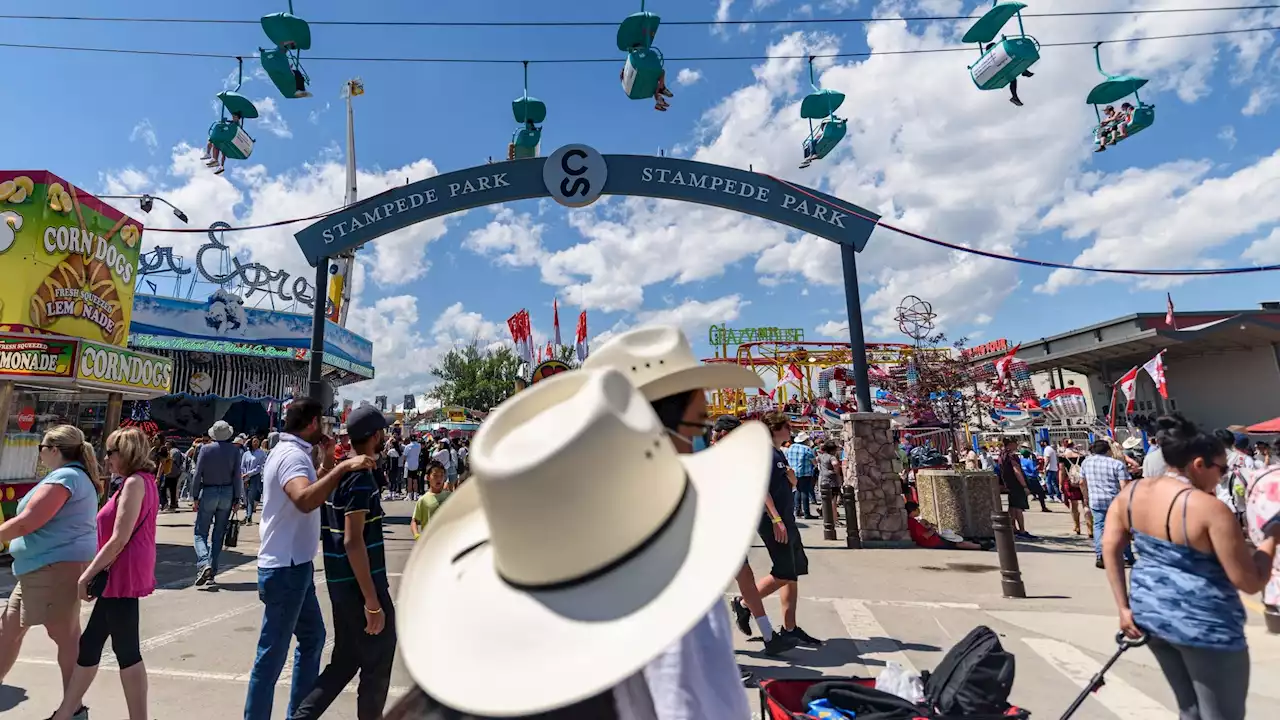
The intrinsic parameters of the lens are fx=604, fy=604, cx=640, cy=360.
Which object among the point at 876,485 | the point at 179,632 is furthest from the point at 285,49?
the point at 876,485

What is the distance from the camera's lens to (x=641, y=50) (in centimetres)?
878

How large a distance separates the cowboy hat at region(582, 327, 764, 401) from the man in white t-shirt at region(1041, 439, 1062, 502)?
15.8 m

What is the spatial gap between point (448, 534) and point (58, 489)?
3.56 metres

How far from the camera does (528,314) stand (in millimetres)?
12383

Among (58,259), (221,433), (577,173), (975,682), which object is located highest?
(577,173)

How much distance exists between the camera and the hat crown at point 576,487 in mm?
1063

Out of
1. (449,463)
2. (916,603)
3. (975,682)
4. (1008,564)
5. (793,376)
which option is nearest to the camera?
(975,682)

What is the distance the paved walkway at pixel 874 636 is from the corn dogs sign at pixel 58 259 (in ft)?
15.8

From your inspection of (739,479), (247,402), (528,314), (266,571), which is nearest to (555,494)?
(739,479)

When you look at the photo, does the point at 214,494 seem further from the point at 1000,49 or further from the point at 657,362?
the point at 1000,49

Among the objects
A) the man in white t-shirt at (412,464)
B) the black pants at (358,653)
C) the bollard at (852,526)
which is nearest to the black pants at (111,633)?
the black pants at (358,653)

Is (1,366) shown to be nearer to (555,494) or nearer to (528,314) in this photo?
(528,314)

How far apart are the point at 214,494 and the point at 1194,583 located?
30.2ft

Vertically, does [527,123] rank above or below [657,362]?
above
